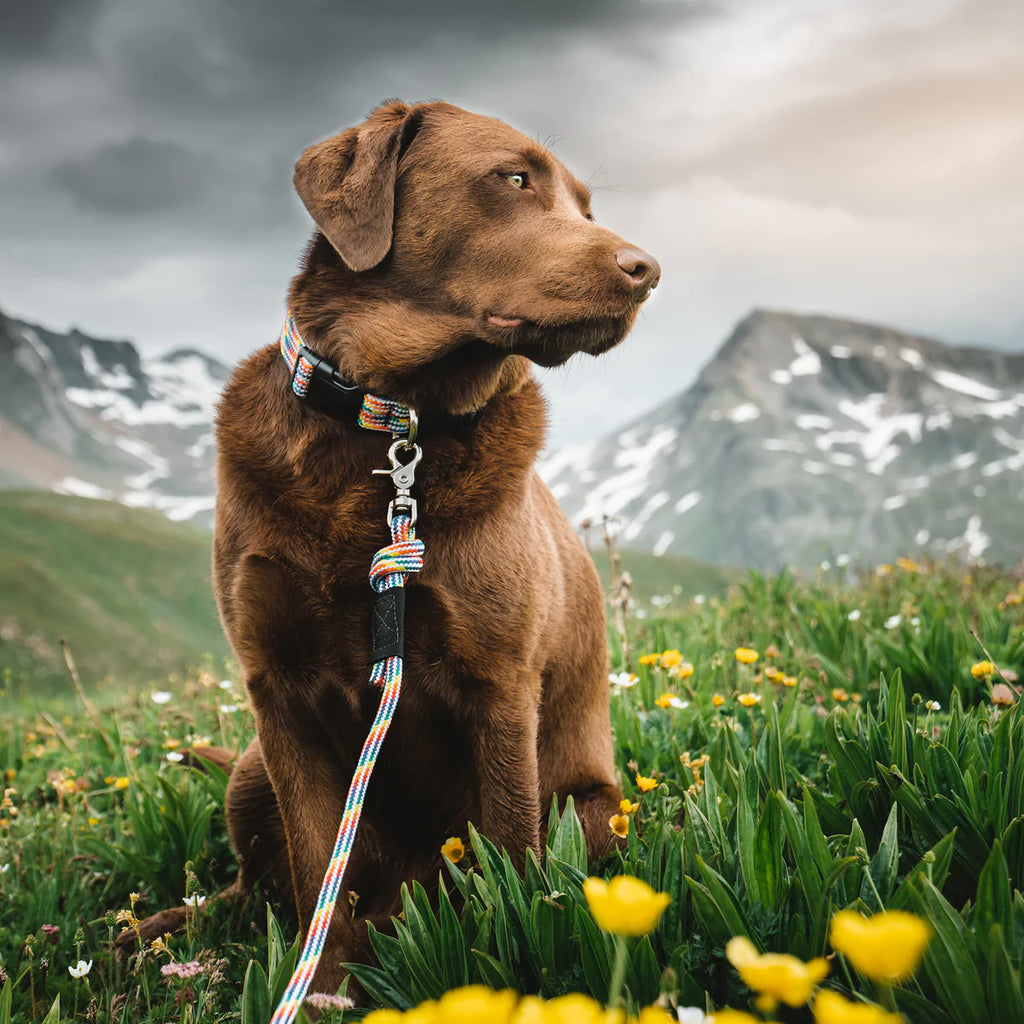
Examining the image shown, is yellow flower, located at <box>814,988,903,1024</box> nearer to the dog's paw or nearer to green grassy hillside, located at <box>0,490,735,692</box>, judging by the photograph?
the dog's paw

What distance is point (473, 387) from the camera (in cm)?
245

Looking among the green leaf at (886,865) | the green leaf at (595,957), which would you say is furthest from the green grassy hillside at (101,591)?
the green leaf at (886,865)

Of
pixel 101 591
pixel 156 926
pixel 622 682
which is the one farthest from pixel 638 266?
pixel 101 591

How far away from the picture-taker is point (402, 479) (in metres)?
2.18

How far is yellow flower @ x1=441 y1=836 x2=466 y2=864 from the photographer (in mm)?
2332

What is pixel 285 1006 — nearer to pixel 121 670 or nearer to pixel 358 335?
pixel 358 335

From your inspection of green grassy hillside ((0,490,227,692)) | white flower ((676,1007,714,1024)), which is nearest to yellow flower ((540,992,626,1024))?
white flower ((676,1007,714,1024))

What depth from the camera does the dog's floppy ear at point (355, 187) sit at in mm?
2309

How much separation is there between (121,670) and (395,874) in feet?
105

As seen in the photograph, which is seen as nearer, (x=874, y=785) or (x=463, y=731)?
(x=874, y=785)

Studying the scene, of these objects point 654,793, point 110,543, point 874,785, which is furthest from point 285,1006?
point 110,543

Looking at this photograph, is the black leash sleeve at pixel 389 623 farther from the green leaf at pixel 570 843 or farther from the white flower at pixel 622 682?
the white flower at pixel 622 682

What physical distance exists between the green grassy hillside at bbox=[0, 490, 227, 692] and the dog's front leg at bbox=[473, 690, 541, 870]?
23.3m

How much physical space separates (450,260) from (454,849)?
164cm
